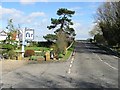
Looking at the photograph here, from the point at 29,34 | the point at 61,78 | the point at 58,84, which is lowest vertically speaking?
the point at 61,78

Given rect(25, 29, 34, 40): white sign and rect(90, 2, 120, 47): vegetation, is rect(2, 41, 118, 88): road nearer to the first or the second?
rect(25, 29, 34, 40): white sign

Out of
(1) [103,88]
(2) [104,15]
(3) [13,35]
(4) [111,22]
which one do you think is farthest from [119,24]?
(1) [103,88]

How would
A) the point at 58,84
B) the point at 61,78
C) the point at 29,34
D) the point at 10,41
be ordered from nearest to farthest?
the point at 58,84 < the point at 61,78 < the point at 29,34 < the point at 10,41

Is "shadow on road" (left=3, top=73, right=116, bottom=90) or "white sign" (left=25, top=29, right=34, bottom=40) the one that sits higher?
"white sign" (left=25, top=29, right=34, bottom=40)

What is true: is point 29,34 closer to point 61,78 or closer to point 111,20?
point 61,78

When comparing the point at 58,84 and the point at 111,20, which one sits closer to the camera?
the point at 58,84

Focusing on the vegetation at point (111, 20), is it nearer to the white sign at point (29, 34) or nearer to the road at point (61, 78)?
the white sign at point (29, 34)

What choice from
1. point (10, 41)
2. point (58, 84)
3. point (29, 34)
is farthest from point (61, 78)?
point (10, 41)

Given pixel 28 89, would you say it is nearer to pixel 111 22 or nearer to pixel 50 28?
pixel 111 22

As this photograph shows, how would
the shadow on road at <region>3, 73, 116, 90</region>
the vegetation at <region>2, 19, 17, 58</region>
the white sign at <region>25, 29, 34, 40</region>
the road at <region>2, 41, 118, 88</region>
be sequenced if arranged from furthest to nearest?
the vegetation at <region>2, 19, 17, 58</region>, the white sign at <region>25, 29, 34, 40</region>, the road at <region>2, 41, 118, 88</region>, the shadow on road at <region>3, 73, 116, 90</region>

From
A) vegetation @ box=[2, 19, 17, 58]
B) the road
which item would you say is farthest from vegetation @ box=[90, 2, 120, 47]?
the road

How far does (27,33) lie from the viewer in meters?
42.7

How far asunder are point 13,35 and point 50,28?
17543mm

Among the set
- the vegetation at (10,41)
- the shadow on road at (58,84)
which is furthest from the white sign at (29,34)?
the shadow on road at (58,84)
